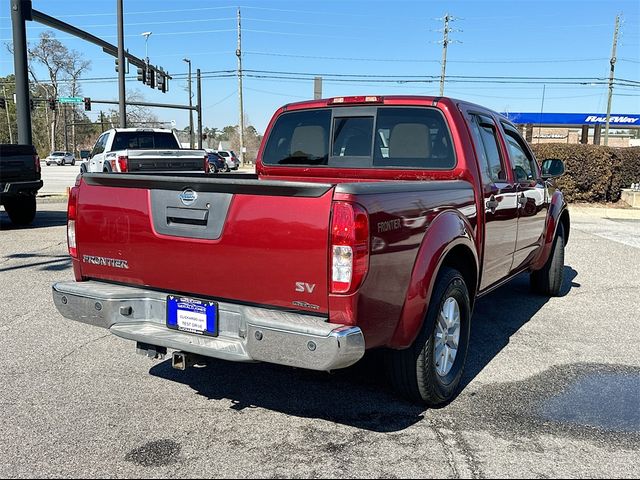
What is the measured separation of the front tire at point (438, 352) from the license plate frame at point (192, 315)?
44.3 inches

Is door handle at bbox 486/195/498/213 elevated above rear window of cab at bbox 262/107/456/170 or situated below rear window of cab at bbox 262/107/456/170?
below

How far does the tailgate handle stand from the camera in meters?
3.27

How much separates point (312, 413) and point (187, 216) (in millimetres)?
1448

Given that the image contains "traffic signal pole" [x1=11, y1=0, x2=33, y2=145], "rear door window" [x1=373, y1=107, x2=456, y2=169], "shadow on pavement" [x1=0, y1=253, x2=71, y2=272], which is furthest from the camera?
"traffic signal pole" [x1=11, y1=0, x2=33, y2=145]

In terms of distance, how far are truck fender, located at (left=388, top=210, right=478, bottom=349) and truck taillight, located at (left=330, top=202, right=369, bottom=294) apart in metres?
0.55

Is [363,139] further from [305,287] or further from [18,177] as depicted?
[18,177]

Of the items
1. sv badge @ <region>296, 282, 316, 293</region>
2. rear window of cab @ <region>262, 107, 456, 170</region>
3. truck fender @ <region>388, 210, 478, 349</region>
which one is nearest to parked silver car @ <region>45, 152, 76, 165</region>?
rear window of cab @ <region>262, 107, 456, 170</region>

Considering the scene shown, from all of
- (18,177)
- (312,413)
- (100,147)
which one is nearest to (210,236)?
(312,413)

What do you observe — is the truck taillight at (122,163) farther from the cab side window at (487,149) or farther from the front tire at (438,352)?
the front tire at (438,352)

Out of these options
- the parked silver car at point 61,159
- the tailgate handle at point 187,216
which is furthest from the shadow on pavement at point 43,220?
the parked silver car at point 61,159

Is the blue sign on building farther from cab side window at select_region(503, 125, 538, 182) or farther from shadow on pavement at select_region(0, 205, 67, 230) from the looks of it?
cab side window at select_region(503, 125, 538, 182)

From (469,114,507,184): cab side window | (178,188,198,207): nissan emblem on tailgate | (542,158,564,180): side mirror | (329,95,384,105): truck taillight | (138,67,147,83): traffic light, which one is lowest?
(178,188,198,207): nissan emblem on tailgate

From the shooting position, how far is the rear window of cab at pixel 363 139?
→ 4.50 meters

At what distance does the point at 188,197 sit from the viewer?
3.31 meters
